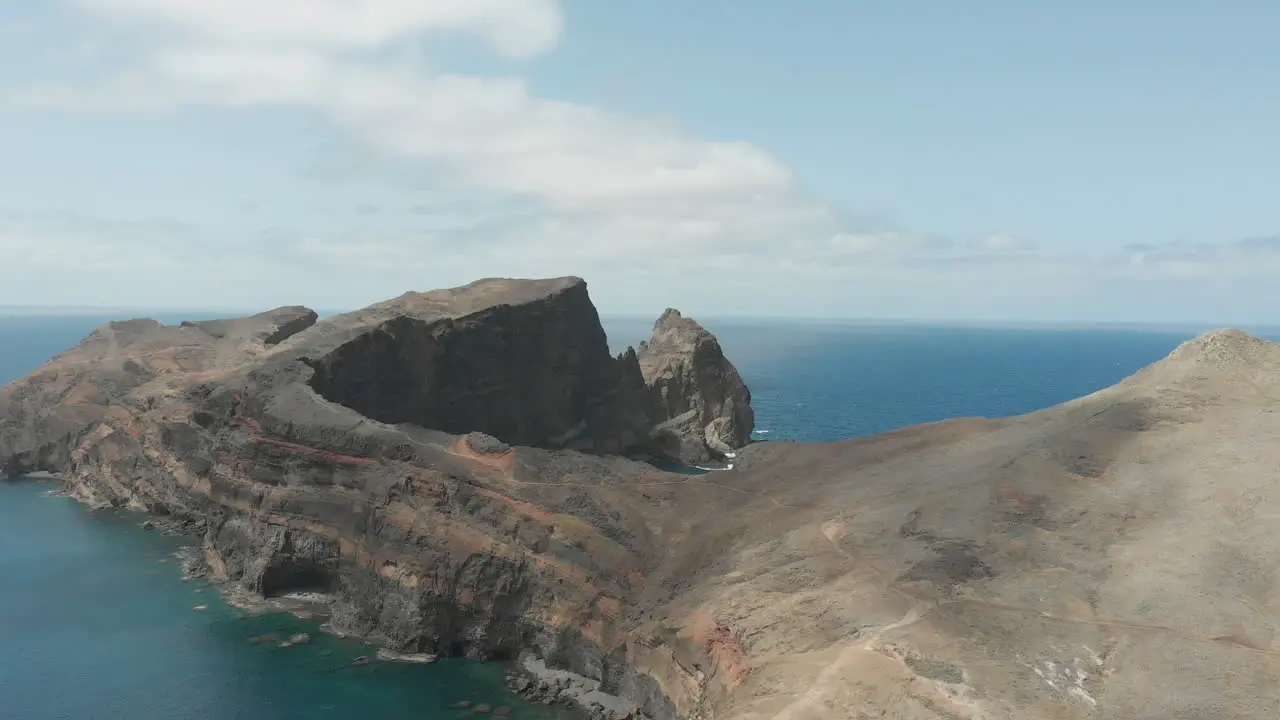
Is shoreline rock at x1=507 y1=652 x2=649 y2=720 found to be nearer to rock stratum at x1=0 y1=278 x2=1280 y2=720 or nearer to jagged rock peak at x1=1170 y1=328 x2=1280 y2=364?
rock stratum at x1=0 y1=278 x2=1280 y2=720

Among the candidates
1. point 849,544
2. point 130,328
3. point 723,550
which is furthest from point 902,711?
point 130,328

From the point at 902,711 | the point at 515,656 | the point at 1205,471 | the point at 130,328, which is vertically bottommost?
the point at 515,656

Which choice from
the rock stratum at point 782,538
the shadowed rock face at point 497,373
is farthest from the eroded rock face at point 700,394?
the rock stratum at point 782,538

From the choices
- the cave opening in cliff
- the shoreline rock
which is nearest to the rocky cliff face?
the cave opening in cliff

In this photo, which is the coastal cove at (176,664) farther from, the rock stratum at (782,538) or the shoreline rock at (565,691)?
the rock stratum at (782,538)

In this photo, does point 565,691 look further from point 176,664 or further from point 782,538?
point 176,664

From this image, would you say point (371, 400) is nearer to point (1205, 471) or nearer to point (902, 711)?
point (902, 711)
